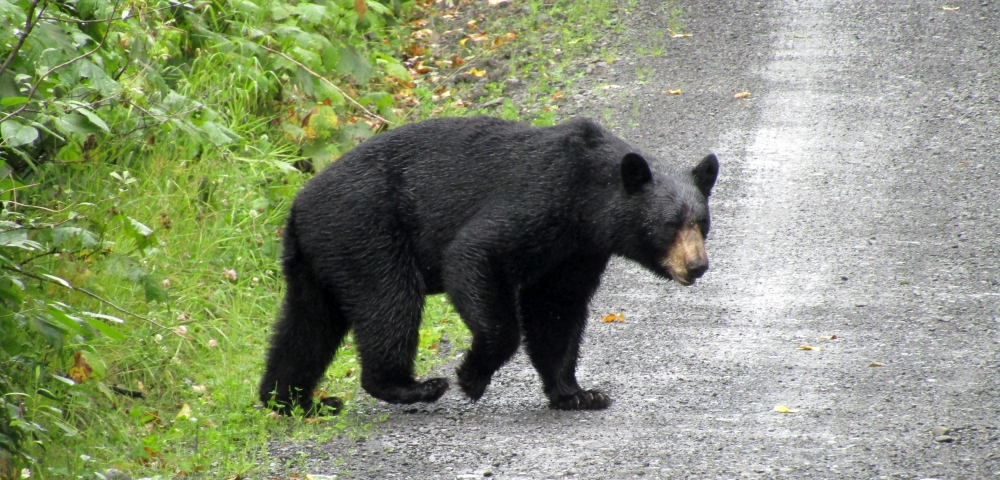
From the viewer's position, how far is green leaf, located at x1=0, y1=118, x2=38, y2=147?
11.7ft

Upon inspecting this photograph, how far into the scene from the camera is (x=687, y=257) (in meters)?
4.64

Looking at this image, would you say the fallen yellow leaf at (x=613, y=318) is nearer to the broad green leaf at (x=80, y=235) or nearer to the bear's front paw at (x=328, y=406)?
the bear's front paw at (x=328, y=406)

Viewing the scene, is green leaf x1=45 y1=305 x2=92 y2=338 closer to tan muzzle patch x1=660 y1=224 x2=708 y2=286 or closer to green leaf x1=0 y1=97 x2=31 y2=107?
green leaf x1=0 y1=97 x2=31 y2=107

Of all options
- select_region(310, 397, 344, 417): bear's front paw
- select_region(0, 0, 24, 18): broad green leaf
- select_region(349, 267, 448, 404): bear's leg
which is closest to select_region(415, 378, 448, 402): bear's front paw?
select_region(349, 267, 448, 404): bear's leg

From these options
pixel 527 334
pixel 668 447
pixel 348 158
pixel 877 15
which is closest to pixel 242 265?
pixel 348 158

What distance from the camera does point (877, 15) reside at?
1142cm

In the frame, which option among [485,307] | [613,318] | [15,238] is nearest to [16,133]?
[15,238]

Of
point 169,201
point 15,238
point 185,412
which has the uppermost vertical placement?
point 15,238

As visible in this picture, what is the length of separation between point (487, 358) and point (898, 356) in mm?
2028

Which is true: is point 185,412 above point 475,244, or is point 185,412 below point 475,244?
below

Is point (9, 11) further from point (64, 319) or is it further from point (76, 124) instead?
point (64, 319)

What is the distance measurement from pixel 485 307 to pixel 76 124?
5.78 feet

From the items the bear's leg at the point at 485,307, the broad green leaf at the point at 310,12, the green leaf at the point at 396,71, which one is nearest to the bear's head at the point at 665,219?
the bear's leg at the point at 485,307

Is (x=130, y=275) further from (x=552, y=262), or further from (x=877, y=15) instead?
(x=877, y=15)
